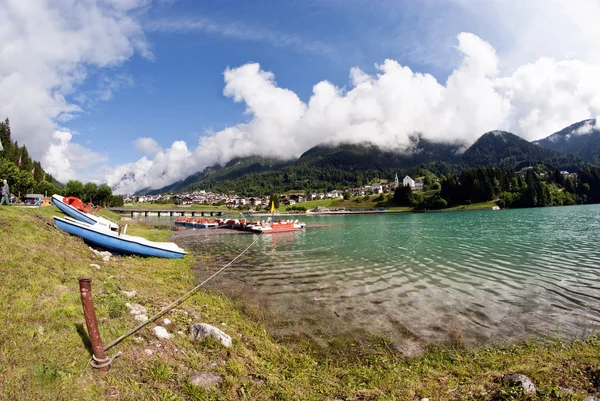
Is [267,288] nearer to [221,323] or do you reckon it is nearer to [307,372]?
[221,323]

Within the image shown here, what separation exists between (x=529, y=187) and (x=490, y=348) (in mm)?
177499

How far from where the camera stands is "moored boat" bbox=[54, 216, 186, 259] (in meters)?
21.3

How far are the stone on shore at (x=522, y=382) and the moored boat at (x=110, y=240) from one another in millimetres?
24283

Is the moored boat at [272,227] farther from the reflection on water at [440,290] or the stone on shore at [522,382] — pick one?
the stone on shore at [522,382]

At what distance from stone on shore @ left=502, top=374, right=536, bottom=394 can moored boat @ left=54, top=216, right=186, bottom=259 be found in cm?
2428

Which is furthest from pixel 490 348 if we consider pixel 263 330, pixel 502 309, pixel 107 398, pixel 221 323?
pixel 107 398

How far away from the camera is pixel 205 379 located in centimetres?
695

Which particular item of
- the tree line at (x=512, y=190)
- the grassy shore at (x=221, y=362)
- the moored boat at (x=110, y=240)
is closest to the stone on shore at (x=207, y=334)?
the grassy shore at (x=221, y=362)

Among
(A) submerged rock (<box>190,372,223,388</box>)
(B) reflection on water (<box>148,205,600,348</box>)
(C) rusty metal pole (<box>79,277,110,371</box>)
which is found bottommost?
(B) reflection on water (<box>148,205,600,348</box>)

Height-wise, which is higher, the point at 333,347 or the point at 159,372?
the point at 159,372

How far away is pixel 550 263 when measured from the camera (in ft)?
74.4

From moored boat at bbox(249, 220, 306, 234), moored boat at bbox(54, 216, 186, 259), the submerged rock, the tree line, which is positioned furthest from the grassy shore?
the tree line

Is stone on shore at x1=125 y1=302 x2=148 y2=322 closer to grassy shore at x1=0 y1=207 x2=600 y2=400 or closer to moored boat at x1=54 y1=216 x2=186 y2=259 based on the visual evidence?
grassy shore at x1=0 y1=207 x2=600 y2=400

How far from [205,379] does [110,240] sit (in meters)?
19.8
